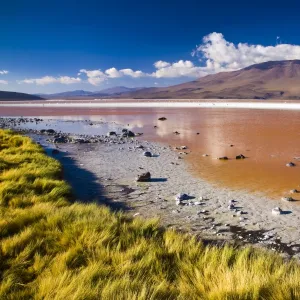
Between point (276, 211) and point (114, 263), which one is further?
point (276, 211)

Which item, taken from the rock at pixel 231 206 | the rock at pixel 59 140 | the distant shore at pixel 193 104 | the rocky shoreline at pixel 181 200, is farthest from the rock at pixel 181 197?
the distant shore at pixel 193 104

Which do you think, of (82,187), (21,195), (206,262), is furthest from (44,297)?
(82,187)

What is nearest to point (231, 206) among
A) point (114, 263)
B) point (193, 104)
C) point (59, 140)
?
point (114, 263)

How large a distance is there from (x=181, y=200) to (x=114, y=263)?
11.7ft

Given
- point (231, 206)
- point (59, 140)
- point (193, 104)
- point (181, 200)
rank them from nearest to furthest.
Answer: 1. point (231, 206)
2. point (181, 200)
3. point (59, 140)
4. point (193, 104)

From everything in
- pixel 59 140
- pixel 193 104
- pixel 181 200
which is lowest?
pixel 193 104

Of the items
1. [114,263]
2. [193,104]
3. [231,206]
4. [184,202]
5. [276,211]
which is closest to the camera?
[114,263]

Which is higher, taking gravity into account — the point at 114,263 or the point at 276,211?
the point at 114,263

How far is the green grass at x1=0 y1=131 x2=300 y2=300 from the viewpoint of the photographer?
309 cm

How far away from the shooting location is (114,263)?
3.76m

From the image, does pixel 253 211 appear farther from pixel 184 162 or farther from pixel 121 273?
pixel 184 162

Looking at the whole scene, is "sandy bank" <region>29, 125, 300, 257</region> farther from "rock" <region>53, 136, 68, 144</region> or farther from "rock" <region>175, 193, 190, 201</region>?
"rock" <region>53, 136, 68, 144</region>

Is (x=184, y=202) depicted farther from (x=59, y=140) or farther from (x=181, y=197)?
(x=59, y=140)

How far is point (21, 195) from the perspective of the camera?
6453 mm
